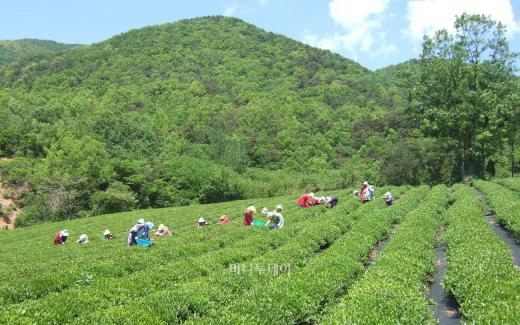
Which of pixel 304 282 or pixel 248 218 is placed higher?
pixel 304 282

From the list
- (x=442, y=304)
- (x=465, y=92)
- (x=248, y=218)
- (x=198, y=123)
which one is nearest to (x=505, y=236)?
(x=442, y=304)

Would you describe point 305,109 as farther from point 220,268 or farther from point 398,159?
point 220,268

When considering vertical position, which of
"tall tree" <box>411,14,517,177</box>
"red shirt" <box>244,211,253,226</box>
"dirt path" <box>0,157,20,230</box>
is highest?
"tall tree" <box>411,14,517,177</box>

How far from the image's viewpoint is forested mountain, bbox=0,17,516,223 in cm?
6594

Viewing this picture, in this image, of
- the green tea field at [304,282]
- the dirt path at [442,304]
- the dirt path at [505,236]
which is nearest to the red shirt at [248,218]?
the green tea field at [304,282]

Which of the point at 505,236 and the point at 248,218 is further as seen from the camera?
the point at 248,218

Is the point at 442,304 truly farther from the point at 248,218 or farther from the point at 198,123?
the point at 198,123

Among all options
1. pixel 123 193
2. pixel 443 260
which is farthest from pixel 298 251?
pixel 123 193

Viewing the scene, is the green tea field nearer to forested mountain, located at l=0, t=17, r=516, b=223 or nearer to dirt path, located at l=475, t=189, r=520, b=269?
dirt path, located at l=475, t=189, r=520, b=269

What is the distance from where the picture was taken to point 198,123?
11600cm

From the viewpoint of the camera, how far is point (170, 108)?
11938cm

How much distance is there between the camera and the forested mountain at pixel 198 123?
6594 centimetres

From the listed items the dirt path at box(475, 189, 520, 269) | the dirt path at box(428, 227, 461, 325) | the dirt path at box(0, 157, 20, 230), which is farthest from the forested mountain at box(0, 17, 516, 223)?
the dirt path at box(428, 227, 461, 325)

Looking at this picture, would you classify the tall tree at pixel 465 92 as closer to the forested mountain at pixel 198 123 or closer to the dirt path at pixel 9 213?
the forested mountain at pixel 198 123
